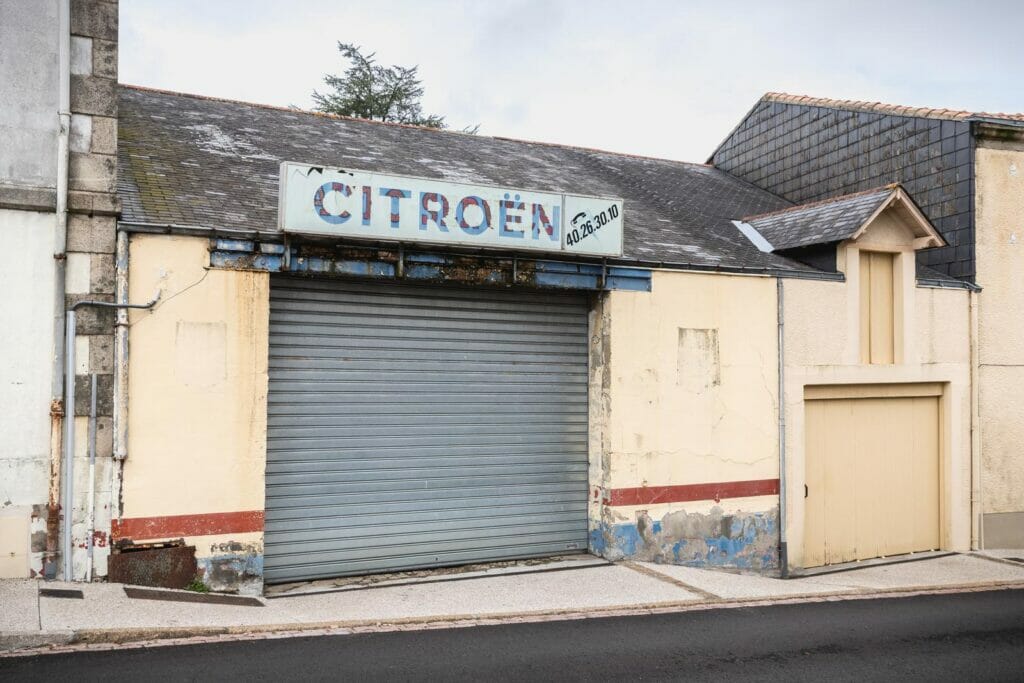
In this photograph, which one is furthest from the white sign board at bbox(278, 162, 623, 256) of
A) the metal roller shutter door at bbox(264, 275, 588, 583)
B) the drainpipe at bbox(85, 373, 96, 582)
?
the drainpipe at bbox(85, 373, 96, 582)

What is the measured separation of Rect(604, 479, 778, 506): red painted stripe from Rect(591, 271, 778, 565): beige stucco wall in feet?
0.20

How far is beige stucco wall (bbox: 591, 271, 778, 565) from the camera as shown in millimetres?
10836

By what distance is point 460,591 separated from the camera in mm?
9305

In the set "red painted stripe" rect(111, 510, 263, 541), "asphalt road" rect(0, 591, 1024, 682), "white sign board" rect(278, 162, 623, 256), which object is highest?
"white sign board" rect(278, 162, 623, 256)

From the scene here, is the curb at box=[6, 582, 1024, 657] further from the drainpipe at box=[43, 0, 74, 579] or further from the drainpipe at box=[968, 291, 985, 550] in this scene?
the drainpipe at box=[968, 291, 985, 550]

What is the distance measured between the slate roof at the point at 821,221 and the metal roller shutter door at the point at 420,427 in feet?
12.5

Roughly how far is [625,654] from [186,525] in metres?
4.43

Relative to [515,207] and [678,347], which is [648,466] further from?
[515,207]

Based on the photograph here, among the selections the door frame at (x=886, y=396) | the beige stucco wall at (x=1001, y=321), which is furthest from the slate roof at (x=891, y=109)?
the door frame at (x=886, y=396)

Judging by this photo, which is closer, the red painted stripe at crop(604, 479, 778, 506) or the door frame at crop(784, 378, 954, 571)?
the red painted stripe at crop(604, 479, 778, 506)

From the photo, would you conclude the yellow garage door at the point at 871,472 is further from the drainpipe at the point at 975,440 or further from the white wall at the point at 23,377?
the white wall at the point at 23,377

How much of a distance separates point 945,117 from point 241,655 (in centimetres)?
1281

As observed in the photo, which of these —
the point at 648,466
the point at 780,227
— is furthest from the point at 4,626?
the point at 780,227

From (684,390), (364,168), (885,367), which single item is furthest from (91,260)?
(885,367)
